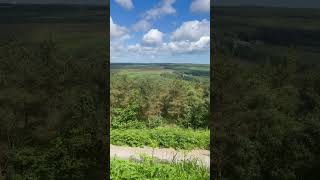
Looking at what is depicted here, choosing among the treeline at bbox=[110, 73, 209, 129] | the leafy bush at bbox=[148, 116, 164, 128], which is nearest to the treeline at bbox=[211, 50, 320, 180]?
the treeline at bbox=[110, 73, 209, 129]

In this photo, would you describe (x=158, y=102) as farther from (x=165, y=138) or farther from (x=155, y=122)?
(x=165, y=138)

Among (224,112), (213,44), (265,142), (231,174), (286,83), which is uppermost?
(213,44)

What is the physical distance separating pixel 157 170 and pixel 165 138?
4.76ft

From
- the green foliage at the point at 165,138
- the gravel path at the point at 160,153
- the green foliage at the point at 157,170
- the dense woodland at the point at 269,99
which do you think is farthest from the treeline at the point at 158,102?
the dense woodland at the point at 269,99

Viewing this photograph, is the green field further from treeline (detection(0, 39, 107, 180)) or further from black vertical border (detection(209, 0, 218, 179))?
treeline (detection(0, 39, 107, 180))

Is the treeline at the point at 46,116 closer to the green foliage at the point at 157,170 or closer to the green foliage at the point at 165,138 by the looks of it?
the green foliage at the point at 157,170

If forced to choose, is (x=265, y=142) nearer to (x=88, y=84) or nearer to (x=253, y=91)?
(x=253, y=91)

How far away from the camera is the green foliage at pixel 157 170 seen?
4836 millimetres

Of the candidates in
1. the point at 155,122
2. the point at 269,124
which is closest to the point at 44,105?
the point at 269,124

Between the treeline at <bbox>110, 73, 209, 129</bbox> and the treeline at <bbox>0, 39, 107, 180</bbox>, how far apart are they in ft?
7.56

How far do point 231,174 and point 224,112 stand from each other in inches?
23.2

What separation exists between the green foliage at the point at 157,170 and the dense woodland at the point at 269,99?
1.91 ft

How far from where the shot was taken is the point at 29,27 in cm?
442

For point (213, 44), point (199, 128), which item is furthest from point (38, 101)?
point (199, 128)
